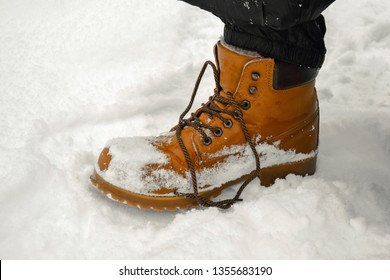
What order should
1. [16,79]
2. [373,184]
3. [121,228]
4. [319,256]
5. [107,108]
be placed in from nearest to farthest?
[319,256], [121,228], [373,184], [107,108], [16,79]

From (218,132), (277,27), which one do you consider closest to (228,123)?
(218,132)

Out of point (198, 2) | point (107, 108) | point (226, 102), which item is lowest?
point (107, 108)

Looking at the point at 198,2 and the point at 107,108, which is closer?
the point at 198,2

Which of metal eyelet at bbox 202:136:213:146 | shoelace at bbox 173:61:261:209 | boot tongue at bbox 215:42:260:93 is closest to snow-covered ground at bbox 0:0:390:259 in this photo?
shoelace at bbox 173:61:261:209

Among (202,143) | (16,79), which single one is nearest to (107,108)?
(16,79)

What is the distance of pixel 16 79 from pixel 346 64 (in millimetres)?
1319

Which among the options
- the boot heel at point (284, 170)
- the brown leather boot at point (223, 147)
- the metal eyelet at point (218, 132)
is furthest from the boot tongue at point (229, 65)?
the boot heel at point (284, 170)

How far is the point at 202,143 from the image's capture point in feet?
4.10

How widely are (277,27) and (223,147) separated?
334mm

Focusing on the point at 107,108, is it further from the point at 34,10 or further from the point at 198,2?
the point at 34,10

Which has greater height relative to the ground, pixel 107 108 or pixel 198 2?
pixel 198 2

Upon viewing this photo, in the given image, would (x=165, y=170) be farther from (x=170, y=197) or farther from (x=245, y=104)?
(x=245, y=104)

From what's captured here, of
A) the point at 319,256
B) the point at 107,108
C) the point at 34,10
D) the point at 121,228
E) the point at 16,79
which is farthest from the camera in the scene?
the point at 34,10

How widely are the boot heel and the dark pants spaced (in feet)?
0.89
